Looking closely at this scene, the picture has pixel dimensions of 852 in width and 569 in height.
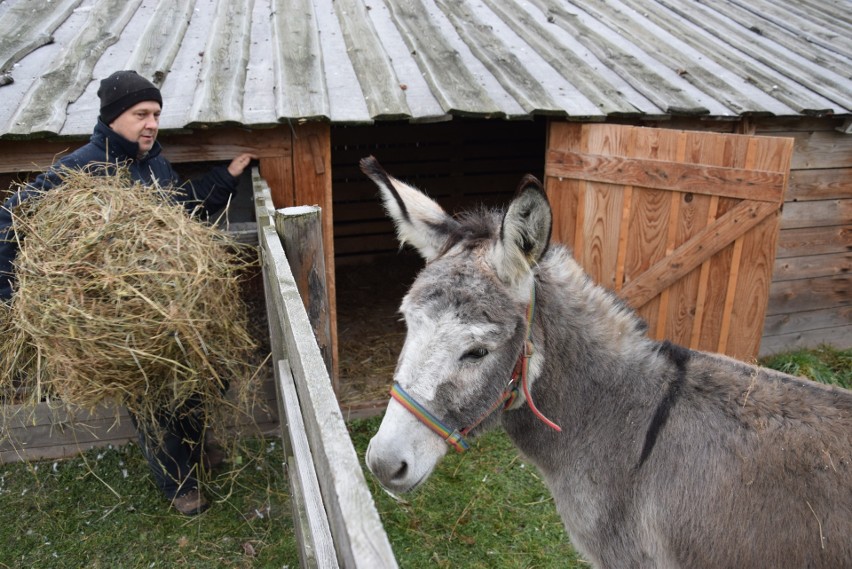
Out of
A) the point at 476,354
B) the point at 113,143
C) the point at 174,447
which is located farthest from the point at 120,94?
the point at 476,354

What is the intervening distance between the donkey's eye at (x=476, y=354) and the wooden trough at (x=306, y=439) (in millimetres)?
505

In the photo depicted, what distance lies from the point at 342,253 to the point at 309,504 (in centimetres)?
673

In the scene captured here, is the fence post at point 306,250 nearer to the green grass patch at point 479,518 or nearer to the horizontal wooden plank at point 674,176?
the green grass patch at point 479,518

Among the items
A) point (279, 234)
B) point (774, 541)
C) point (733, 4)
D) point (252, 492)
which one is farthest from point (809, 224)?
point (252, 492)

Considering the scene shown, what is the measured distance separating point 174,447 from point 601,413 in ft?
9.16

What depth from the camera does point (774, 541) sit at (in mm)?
2021

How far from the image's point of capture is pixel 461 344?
2000 mm

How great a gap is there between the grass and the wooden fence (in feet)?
3.11

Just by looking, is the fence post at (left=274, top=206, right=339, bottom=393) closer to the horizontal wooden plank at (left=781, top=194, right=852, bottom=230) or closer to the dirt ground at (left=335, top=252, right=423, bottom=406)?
the dirt ground at (left=335, top=252, right=423, bottom=406)

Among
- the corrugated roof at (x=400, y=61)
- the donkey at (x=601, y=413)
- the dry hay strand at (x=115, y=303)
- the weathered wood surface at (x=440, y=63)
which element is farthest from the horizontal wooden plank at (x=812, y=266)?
the dry hay strand at (x=115, y=303)

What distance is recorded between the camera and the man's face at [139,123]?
3.37 metres

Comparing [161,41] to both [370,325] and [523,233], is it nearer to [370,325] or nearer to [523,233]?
[370,325]

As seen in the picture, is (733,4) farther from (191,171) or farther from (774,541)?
(774,541)

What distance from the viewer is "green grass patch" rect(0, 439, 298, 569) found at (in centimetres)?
363
